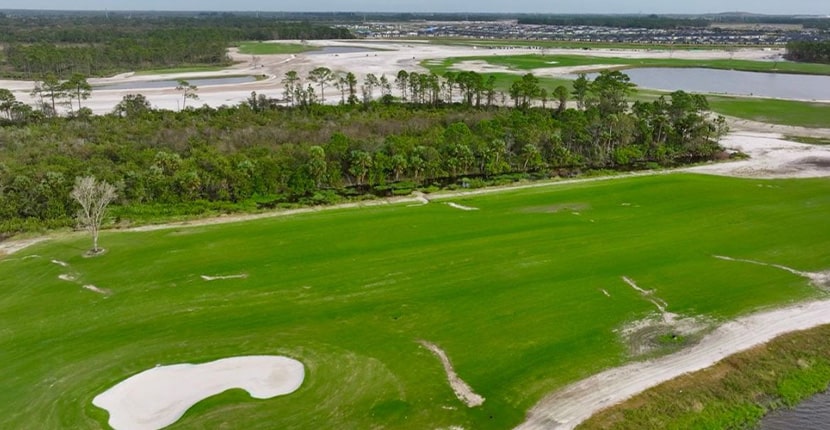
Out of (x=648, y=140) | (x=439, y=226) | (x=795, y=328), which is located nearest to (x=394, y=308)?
(x=439, y=226)

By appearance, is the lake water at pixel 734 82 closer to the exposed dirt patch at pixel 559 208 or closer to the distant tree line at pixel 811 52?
the distant tree line at pixel 811 52

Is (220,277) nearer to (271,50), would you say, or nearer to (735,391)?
(735,391)

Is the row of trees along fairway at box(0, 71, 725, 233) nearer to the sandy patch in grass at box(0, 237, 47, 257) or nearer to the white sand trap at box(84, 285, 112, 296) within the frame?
the sandy patch in grass at box(0, 237, 47, 257)

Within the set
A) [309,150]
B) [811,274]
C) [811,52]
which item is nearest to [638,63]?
[811,52]

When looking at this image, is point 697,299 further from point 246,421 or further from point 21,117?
point 21,117

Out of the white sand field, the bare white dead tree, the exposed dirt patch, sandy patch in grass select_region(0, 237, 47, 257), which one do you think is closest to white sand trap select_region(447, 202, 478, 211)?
the exposed dirt patch

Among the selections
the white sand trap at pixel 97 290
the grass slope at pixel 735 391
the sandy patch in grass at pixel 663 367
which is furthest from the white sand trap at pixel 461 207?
the white sand trap at pixel 97 290
